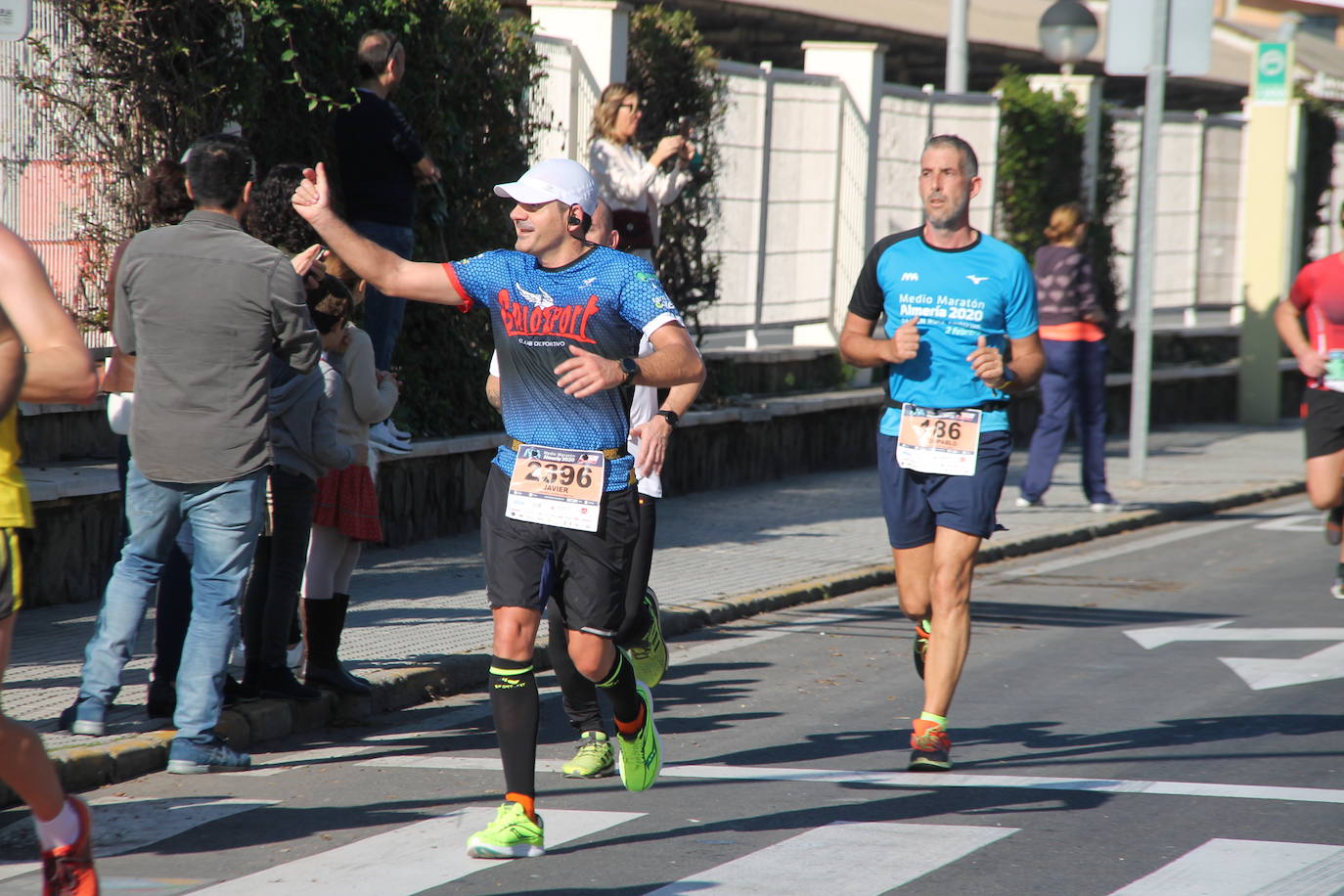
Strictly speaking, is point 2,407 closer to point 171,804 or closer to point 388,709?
point 171,804

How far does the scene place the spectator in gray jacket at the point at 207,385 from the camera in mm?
6172

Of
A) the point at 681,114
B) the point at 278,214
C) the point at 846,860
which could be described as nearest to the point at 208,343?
the point at 278,214

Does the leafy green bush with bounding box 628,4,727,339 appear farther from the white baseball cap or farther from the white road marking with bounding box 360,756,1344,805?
the white baseball cap

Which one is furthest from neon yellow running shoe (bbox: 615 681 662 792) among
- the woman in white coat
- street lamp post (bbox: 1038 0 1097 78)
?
street lamp post (bbox: 1038 0 1097 78)

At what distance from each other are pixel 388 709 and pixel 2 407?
372 cm

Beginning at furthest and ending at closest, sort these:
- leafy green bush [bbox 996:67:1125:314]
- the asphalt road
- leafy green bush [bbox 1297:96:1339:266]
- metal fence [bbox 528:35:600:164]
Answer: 1. leafy green bush [bbox 1297:96:1339:266]
2. leafy green bush [bbox 996:67:1125:314]
3. metal fence [bbox 528:35:600:164]
4. the asphalt road

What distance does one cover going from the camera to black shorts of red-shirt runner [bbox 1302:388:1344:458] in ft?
34.1

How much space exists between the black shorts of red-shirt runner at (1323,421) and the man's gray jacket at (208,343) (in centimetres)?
632

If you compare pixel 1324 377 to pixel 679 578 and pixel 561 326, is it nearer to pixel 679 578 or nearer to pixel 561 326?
pixel 679 578

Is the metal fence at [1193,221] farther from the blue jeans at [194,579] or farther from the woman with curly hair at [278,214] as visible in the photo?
the blue jeans at [194,579]

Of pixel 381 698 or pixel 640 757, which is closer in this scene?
pixel 640 757

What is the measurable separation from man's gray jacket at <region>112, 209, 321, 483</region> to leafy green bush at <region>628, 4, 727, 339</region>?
7.83m

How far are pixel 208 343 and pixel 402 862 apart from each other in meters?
1.88

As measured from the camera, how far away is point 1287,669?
27.8 ft
